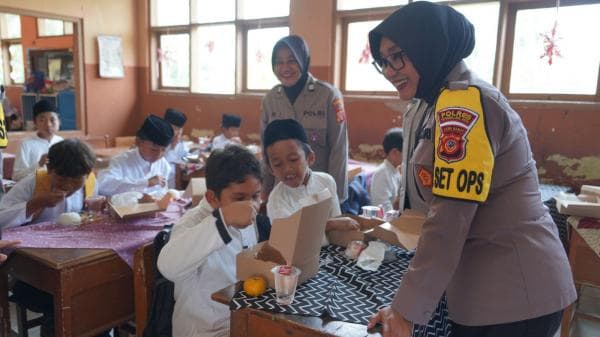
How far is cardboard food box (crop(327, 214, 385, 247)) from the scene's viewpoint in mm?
1756

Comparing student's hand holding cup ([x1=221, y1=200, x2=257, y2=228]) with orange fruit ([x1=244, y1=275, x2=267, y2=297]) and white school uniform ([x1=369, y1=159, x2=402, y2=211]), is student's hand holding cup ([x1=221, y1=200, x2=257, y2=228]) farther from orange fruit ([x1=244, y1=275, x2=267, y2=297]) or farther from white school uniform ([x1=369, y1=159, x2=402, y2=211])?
white school uniform ([x1=369, y1=159, x2=402, y2=211])

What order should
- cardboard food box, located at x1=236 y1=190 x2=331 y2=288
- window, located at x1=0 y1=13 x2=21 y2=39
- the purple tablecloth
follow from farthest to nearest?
window, located at x1=0 y1=13 x2=21 y2=39 → the purple tablecloth → cardboard food box, located at x1=236 y1=190 x2=331 y2=288

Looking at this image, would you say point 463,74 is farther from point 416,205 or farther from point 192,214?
point 192,214

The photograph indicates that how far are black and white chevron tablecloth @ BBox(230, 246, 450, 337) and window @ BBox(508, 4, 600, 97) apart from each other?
339cm

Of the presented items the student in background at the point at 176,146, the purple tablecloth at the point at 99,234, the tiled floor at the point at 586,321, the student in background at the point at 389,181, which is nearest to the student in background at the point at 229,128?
the student in background at the point at 176,146

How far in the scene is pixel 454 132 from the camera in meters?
0.91

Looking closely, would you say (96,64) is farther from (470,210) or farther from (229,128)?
(470,210)

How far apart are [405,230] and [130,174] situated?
2.31 meters

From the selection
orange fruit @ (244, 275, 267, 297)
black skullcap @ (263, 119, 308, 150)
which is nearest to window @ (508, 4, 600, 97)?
black skullcap @ (263, 119, 308, 150)

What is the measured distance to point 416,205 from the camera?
1478 millimetres

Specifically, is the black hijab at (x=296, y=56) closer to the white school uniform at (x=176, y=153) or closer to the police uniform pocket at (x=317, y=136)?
the police uniform pocket at (x=317, y=136)

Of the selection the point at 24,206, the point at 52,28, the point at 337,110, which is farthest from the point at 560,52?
the point at 52,28

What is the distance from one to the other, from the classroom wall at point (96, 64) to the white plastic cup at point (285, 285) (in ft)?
19.6

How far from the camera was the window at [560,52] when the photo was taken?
3.92 m
